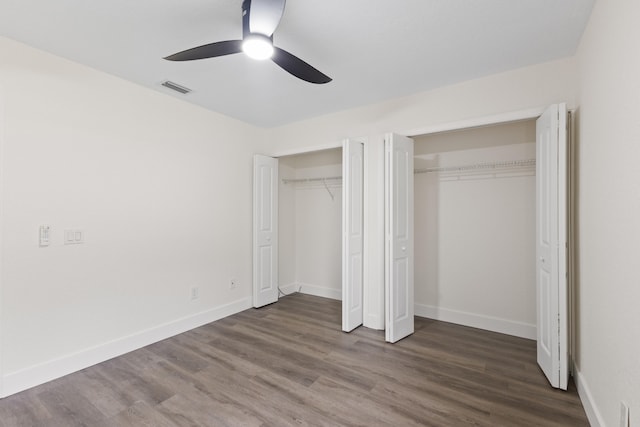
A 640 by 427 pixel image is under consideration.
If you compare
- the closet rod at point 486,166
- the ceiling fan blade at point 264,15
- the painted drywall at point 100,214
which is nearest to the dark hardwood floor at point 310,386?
the painted drywall at point 100,214

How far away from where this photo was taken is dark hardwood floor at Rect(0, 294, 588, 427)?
190 centimetres

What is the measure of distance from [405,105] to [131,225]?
10.1 ft

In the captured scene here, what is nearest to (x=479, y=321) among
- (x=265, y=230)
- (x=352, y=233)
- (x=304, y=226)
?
(x=352, y=233)

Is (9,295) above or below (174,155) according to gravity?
below

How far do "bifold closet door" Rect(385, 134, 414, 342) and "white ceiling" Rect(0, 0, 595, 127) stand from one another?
2.40 ft

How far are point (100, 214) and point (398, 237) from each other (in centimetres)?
280

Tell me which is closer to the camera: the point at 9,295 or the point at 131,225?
the point at 9,295

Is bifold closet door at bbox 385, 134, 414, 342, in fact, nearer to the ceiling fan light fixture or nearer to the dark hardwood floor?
the dark hardwood floor

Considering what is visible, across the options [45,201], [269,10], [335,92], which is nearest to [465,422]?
[269,10]

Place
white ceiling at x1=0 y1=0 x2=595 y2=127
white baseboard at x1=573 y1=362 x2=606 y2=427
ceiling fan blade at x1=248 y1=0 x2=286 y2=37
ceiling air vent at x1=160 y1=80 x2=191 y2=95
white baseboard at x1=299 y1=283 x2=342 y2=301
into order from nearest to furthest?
1. ceiling fan blade at x1=248 y1=0 x2=286 y2=37
2. white baseboard at x1=573 y1=362 x2=606 y2=427
3. white ceiling at x1=0 y1=0 x2=595 y2=127
4. ceiling air vent at x1=160 y1=80 x2=191 y2=95
5. white baseboard at x1=299 y1=283 x2=342 y2=301

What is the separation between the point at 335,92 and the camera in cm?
310

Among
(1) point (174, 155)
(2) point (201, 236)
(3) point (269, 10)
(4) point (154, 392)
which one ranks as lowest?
(4) point (154, 392)

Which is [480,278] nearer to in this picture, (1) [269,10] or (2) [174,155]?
(1) [269,10]

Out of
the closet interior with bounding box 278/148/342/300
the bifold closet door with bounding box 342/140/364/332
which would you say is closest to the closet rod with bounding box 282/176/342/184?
the closet interior with bounding box 278/148/342/300
